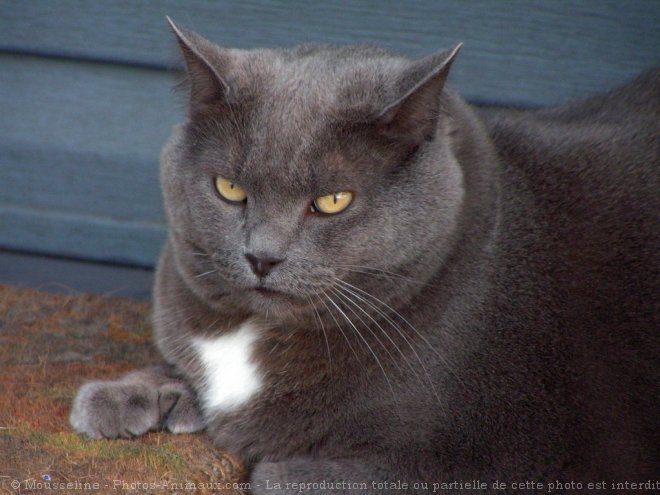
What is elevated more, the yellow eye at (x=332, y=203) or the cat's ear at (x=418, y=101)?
the cat's ear at (x=418, y=101)

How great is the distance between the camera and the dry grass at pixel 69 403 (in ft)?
4.82

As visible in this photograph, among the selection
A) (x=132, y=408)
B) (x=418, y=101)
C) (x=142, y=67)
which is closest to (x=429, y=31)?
(x=142, y=67)

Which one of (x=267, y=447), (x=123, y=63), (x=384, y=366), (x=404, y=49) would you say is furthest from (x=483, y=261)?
(x=123, y=63)

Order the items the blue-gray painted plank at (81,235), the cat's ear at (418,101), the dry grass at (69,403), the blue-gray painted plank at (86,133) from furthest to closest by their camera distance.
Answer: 1. the blue-gray painted plank at (81,235)
2. the blue-gray painted plank at (86,133)
3. the dry grass at (69,403)
4. the cat's ear at (418,101)

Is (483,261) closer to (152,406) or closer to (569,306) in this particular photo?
(569,306)

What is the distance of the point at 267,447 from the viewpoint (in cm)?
152

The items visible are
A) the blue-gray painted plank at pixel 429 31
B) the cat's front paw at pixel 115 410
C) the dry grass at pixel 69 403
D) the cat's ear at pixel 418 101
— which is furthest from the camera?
the blue-gray painted plank at pixel 429 31

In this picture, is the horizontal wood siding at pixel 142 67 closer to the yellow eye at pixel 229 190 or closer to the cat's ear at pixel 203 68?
the cat's ear at pixel 203 68

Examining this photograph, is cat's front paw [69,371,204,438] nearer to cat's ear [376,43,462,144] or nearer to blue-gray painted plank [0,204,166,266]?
cat's ear [376,43,462,144]

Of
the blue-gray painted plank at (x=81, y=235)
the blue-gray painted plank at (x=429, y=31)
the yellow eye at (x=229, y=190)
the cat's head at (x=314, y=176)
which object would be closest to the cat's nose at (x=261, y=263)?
the cat's head at (x=314, y=176)

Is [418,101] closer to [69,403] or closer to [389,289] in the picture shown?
[389,289]

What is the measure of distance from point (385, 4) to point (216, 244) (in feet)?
3.68

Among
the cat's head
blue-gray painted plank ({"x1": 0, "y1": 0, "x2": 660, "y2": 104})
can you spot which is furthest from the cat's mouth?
blue-gray painted plank ({"x1": 0, "y1": 0, "x2": 660, "y2": 104})

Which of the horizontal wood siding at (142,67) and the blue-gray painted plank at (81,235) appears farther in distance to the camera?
the blue-gray painted plank at (81,235)
